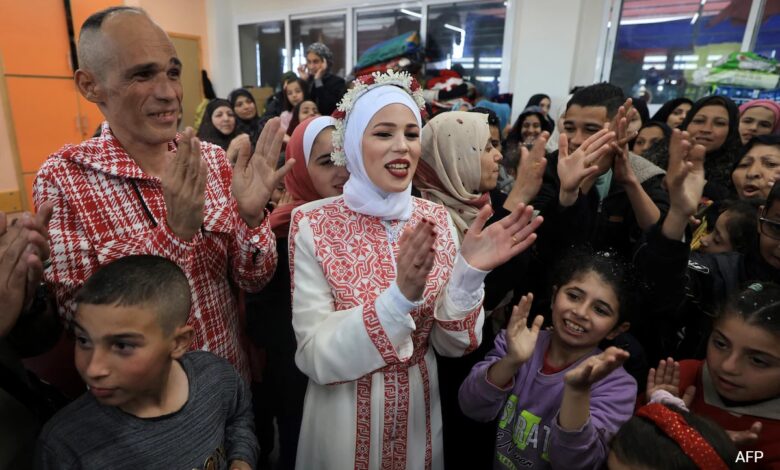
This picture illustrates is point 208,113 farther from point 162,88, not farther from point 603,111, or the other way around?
point 603,111

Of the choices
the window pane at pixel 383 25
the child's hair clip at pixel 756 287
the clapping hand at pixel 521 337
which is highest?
the window pane at pixel 383 25

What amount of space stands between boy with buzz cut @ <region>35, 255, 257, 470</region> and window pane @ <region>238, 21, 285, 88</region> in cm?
757

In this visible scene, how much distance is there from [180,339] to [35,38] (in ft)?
18.4

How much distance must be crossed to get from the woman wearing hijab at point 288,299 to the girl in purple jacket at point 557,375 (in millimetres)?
615

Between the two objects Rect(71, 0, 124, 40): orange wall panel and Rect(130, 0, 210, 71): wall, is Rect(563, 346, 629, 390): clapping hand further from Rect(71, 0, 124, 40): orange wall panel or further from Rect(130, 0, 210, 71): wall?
Rect(130, 0, 210, 71): wall

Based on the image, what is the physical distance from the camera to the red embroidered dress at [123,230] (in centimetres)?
105

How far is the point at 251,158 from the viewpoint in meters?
1.28

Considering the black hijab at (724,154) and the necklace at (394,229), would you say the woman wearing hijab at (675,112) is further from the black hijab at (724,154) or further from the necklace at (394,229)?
the necklace at (394,229)

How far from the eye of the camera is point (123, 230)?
3.59 feet

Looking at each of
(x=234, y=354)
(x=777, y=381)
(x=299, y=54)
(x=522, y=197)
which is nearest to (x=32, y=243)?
(x=234, y=354)

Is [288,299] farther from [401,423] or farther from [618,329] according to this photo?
[618,329]

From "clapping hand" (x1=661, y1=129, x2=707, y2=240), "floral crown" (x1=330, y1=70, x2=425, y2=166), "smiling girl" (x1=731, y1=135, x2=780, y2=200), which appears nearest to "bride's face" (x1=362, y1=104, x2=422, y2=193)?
"floral crown" (x1=330, y1=70, x2=425, y2=166)

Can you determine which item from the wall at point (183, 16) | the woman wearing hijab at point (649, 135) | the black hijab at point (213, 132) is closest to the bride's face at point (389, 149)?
the woman wearing hijab at point (649, 135)

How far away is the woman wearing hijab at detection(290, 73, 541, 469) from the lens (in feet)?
3.46
